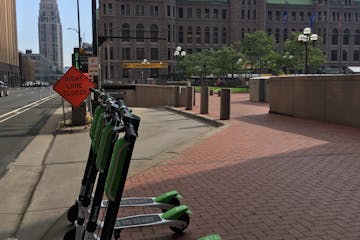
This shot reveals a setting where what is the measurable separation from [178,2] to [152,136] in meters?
111

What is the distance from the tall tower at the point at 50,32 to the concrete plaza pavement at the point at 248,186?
125 meters

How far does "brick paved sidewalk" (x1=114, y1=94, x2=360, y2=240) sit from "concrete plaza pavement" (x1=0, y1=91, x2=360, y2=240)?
10 millimetres

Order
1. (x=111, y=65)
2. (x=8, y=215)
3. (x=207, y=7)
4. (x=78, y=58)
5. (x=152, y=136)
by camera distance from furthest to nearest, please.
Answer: (x=207, y=7) → (x=111, y=65) → (x=78, y=58) → (x=152, y=136) → (x=8, y=215)

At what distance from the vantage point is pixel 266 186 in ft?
20.2

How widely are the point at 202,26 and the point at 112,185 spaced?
120468 millimetres

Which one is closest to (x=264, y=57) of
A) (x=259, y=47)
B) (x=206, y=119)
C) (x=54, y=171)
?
(x=259, y=47)

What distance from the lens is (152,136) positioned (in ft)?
39.1

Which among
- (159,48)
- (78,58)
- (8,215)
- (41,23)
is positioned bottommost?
(8,215)

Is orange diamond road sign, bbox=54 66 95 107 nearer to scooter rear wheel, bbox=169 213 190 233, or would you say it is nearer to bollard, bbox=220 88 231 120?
bollard, bbox=220 88 231 120

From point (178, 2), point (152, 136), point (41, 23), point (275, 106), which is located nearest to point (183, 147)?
point (152, 136)

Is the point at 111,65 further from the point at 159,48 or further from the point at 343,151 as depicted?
the point at 343,151

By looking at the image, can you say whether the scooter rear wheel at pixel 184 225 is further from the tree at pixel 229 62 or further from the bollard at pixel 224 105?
the tree at pixel 229 62

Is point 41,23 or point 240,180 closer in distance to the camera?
point 240,180

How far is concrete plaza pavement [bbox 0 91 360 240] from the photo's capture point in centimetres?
459
